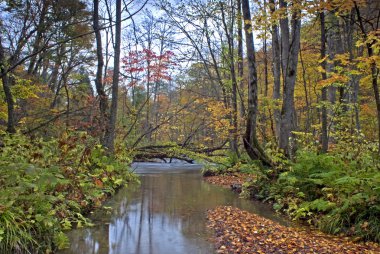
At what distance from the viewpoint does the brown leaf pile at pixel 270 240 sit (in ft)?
14.7

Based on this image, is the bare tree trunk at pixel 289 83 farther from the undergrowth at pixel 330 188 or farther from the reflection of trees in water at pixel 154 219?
the reflection of trees in water at pixel 154 219

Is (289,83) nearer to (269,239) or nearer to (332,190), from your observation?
(332,190)

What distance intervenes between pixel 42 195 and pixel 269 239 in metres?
3.31

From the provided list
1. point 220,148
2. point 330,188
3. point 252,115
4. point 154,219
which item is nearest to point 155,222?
point 154,219

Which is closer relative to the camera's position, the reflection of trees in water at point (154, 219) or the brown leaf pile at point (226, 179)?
the reflection of trees in water at point (154, 219)

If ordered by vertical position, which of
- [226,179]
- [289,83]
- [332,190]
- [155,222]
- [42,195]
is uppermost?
[289,83]

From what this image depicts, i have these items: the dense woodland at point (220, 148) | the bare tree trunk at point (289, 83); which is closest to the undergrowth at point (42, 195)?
the dense woodland at point (220, 148)

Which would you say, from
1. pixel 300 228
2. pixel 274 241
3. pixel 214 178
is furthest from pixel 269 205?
pixel 214 178

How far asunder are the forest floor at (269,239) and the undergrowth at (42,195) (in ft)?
7.77

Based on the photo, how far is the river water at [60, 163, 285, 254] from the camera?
16.3ft

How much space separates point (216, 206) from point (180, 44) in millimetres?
9933

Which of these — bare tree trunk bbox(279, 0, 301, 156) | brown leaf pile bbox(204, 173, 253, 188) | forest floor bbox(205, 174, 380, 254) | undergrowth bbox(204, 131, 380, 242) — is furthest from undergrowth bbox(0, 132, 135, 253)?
bare tree trunk bbox(279, 0, 301, 156)

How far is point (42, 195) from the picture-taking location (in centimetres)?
465

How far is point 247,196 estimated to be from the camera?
9.28 meters
